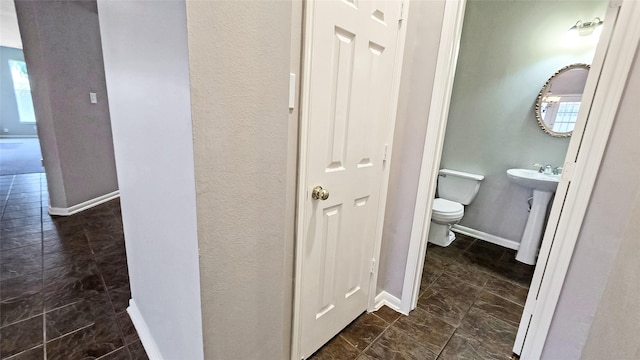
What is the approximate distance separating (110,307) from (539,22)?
12.7ft

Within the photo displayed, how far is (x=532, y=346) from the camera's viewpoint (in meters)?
1.30

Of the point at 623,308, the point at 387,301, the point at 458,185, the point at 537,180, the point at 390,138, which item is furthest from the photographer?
the point at 458,185

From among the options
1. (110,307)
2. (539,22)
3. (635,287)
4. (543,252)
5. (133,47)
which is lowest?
(110,307)

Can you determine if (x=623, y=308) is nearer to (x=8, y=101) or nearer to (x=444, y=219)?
(x=444, y=219)

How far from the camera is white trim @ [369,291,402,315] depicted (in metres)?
1.68

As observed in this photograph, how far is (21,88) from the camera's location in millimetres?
7270

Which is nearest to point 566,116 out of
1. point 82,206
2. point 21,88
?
point 82,206

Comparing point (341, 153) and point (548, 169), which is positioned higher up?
point (341, 153)

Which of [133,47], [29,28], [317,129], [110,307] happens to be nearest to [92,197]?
[29,28]

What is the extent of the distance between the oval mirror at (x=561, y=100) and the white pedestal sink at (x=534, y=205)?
42 centimetres

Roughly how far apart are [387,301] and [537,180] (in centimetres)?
153

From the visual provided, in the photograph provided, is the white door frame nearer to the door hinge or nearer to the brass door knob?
the door hinge

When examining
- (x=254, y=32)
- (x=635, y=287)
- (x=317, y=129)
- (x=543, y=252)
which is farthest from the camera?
(x=543, y=252)

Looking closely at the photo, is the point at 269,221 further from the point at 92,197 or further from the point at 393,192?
the point at 92,197
